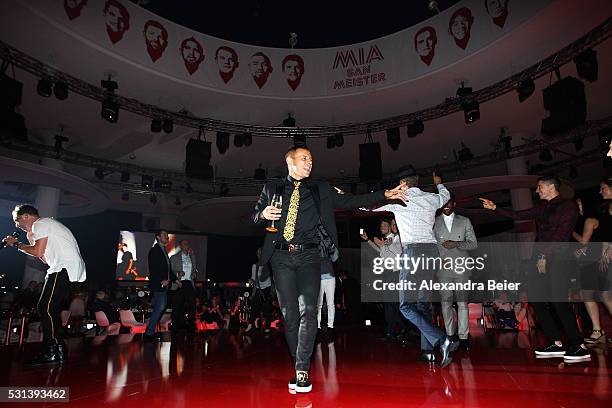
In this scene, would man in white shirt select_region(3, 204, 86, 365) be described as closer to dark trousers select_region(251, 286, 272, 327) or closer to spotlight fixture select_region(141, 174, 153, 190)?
dark trousers select_region(251, 286, 272, 327)

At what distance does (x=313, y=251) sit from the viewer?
8.93 feet

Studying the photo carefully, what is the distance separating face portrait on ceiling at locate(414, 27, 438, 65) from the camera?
8.90 metres

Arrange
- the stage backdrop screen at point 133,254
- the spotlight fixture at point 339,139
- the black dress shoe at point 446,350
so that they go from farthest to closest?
the stage backdrop screen at point 133,254 < the spotlight fixture at point 339,139 < the black dress shoe at point 446,350

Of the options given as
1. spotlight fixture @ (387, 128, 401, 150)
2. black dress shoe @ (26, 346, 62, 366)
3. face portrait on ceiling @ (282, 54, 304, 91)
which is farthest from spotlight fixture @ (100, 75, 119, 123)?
spotlight fixture @ (387, 128, 401, 150)

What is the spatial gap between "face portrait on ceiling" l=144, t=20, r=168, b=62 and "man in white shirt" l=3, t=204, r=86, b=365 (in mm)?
5797

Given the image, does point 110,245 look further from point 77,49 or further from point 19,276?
point 77,49

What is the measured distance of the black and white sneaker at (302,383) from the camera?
8.06ft

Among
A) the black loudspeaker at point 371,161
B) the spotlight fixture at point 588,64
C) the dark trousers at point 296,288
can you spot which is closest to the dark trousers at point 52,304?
the dark trousers at point 296,288

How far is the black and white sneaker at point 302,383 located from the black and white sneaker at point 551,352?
2.61 meters

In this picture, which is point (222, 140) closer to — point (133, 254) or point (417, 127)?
point (417, 127)

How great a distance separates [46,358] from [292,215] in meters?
2.97

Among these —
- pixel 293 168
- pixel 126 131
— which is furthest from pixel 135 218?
pixel 293 168

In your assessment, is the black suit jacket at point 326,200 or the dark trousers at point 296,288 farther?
the black suit jacket at point 326,200

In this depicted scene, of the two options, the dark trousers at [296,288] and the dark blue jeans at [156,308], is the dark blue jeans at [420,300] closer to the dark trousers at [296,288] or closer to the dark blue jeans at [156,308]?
the dark trousers at [296,288]
